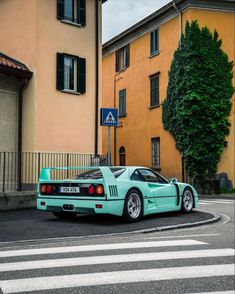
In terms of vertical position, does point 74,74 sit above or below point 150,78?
below

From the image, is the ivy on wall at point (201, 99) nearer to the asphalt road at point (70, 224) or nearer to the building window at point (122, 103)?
the building window at point (122, 103)

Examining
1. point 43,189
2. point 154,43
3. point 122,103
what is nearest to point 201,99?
point 154,43

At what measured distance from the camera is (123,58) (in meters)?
32.8

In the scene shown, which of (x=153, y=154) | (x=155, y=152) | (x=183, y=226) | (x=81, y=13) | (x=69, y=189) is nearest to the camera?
(x=183, y=226)

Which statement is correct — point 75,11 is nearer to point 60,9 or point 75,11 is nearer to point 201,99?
point 60,9

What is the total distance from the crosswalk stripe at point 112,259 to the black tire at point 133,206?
3178 millimetres

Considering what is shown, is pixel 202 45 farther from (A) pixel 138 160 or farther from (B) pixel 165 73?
(A) pixel 138 160

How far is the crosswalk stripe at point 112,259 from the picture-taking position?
245 inches

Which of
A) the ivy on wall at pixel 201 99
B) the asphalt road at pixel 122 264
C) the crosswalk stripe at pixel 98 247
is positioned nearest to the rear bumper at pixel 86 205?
the asphalt road at pixel 122 264

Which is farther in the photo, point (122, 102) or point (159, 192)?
point (122, 102)

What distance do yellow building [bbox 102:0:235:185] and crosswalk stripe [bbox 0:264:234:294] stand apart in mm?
19470

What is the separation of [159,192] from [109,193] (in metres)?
1.93

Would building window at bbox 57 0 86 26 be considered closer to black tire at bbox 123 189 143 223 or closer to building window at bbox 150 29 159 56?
building window at bbox 150 29 159 56

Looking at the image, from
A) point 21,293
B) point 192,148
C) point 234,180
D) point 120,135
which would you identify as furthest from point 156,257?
point 120,135
